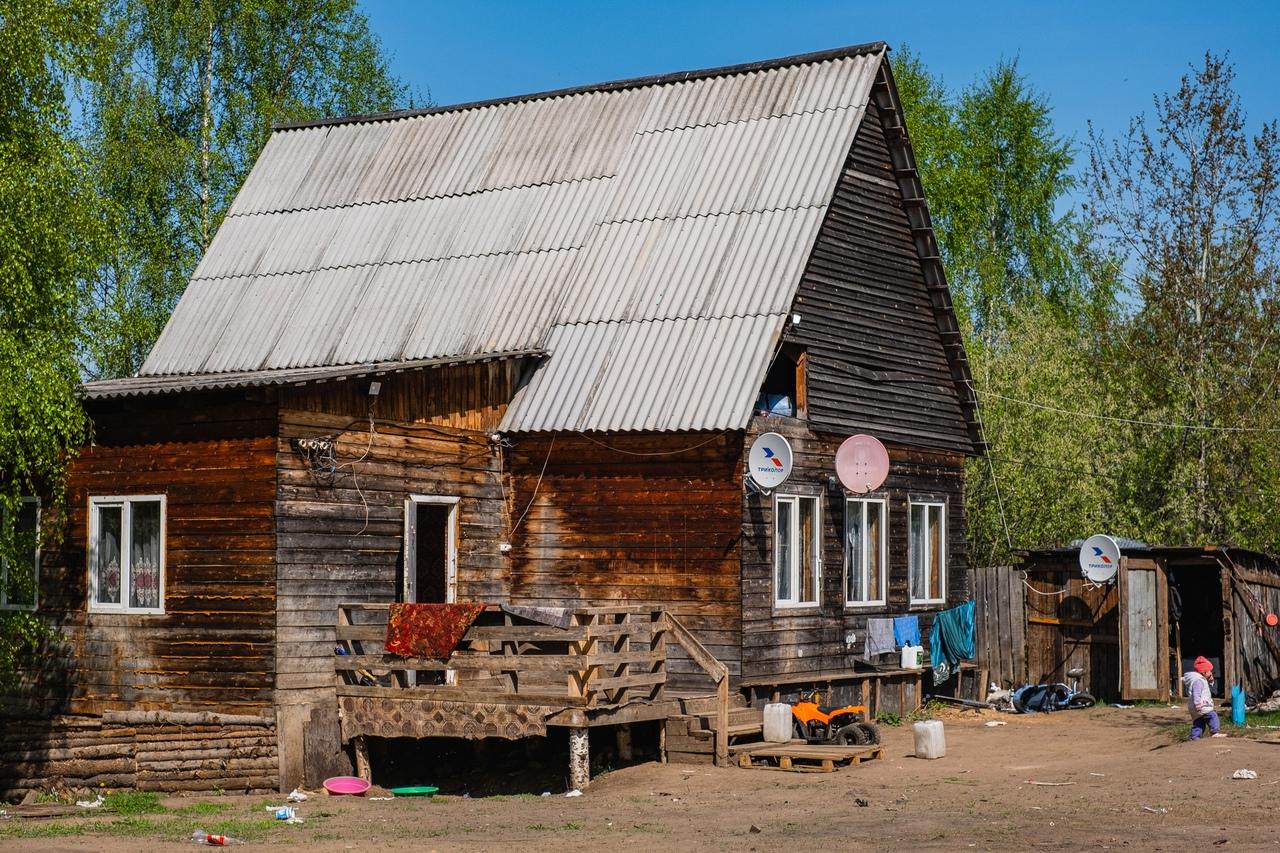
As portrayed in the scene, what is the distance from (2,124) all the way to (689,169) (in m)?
9.53

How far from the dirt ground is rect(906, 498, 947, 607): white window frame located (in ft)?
14.3

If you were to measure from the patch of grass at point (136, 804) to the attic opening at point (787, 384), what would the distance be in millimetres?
9216

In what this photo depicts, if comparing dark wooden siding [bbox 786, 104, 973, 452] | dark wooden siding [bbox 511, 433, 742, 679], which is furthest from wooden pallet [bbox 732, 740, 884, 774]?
dark wooden siding [bbox 786, 104, 973, 452]

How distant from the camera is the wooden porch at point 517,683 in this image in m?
17.7

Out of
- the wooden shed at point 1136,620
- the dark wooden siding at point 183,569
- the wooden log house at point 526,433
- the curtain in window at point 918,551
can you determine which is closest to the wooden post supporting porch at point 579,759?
the wooden log house at point 526,433

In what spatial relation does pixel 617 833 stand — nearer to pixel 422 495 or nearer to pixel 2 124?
pixel 422 495

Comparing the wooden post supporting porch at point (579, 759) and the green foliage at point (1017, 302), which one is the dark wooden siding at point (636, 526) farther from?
the green foliage at point (1017, 302)

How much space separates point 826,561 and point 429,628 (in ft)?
19.9

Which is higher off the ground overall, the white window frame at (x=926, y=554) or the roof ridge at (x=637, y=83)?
the roof ridge at (x=637, y=83)

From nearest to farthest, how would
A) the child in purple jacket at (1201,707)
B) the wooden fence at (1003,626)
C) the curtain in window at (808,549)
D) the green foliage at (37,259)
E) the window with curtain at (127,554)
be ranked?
the green foliage at (37,259)
the window with curtain at (127,554)
the child in purple jacket at (1201,707)
the curtain in window at (808,549)
the wooden fence at (1003,626)

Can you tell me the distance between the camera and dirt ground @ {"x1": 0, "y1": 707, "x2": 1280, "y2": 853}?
13.9 m

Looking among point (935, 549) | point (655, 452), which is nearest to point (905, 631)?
point (935, 549)

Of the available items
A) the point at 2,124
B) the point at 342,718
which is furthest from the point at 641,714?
the point at 2,124

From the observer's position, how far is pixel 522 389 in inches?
856
